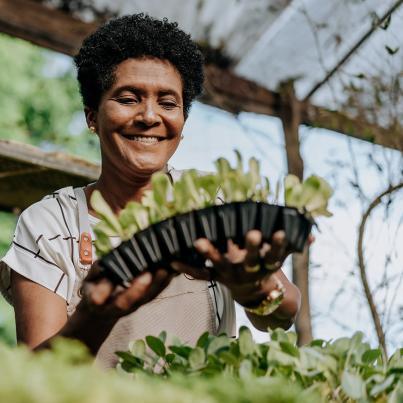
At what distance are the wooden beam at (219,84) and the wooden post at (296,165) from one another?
74mm

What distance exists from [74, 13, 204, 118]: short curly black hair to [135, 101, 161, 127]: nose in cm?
12

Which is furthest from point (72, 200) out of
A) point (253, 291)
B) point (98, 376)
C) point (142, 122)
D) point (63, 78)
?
point (63, 78)

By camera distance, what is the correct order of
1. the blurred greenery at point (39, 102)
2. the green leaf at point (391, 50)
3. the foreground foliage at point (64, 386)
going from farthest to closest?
the blurred greenery at point (39, 102), the green leaf at point (391, 50), the foreground foliage at point (64, 386)

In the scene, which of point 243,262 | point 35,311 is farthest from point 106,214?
point 35,311

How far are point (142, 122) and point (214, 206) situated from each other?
697 mm

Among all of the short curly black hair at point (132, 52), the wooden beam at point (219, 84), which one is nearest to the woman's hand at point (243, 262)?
the short curly black hair at point (132, 52)

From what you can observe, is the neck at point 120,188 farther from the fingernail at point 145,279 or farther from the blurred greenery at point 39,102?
the blurred greenery at point 39,102

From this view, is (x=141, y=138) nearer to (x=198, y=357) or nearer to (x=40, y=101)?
(x=198, y=357)

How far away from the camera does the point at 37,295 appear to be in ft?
5.14

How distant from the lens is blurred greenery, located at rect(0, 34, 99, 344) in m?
10.5

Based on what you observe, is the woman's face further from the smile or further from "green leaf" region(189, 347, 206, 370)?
"green leaf" region(189, 347, 206, 370)

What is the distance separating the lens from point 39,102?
11.2m

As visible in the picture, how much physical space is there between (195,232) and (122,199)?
808 mm

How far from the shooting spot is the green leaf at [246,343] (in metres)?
1.04
